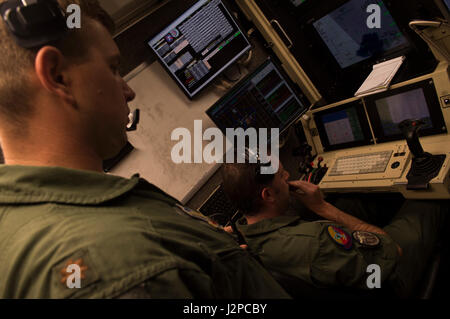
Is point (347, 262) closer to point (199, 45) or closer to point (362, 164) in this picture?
point (362, 164)

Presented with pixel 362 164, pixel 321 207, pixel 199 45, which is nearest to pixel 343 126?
pixel 362 164

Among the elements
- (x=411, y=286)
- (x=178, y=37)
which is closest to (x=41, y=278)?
(x=411, y=286)

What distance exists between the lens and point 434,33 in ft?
3.42

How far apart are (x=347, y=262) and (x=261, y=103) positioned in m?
0.90

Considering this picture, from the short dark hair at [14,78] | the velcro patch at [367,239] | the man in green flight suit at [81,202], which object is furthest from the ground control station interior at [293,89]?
the short dark hair at [14,78]

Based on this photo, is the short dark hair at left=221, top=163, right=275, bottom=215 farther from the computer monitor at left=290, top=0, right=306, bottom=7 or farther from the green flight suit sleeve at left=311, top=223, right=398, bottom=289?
the computer monitor at left=290, top=0, right=306, bottom=7

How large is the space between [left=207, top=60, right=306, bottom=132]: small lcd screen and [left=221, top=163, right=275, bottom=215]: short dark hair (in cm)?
34

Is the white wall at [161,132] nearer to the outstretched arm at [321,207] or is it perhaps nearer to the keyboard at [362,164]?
the outstretched arm at [321,207]

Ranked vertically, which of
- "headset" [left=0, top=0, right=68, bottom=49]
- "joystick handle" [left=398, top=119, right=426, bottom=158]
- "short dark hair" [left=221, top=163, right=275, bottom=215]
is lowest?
"joystick handle" [left=398, top=119, right=426, bottom=158]

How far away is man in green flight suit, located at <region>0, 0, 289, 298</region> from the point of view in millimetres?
354

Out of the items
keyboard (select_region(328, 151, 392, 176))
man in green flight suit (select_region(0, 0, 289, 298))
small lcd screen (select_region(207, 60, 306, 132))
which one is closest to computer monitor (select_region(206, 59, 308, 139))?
small lcd screen (select_region(207, 60, 306, 132))

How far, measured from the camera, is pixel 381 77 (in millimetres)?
1291

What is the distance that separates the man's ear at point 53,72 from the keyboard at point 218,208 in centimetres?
107

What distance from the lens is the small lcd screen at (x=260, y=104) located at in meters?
1.50
